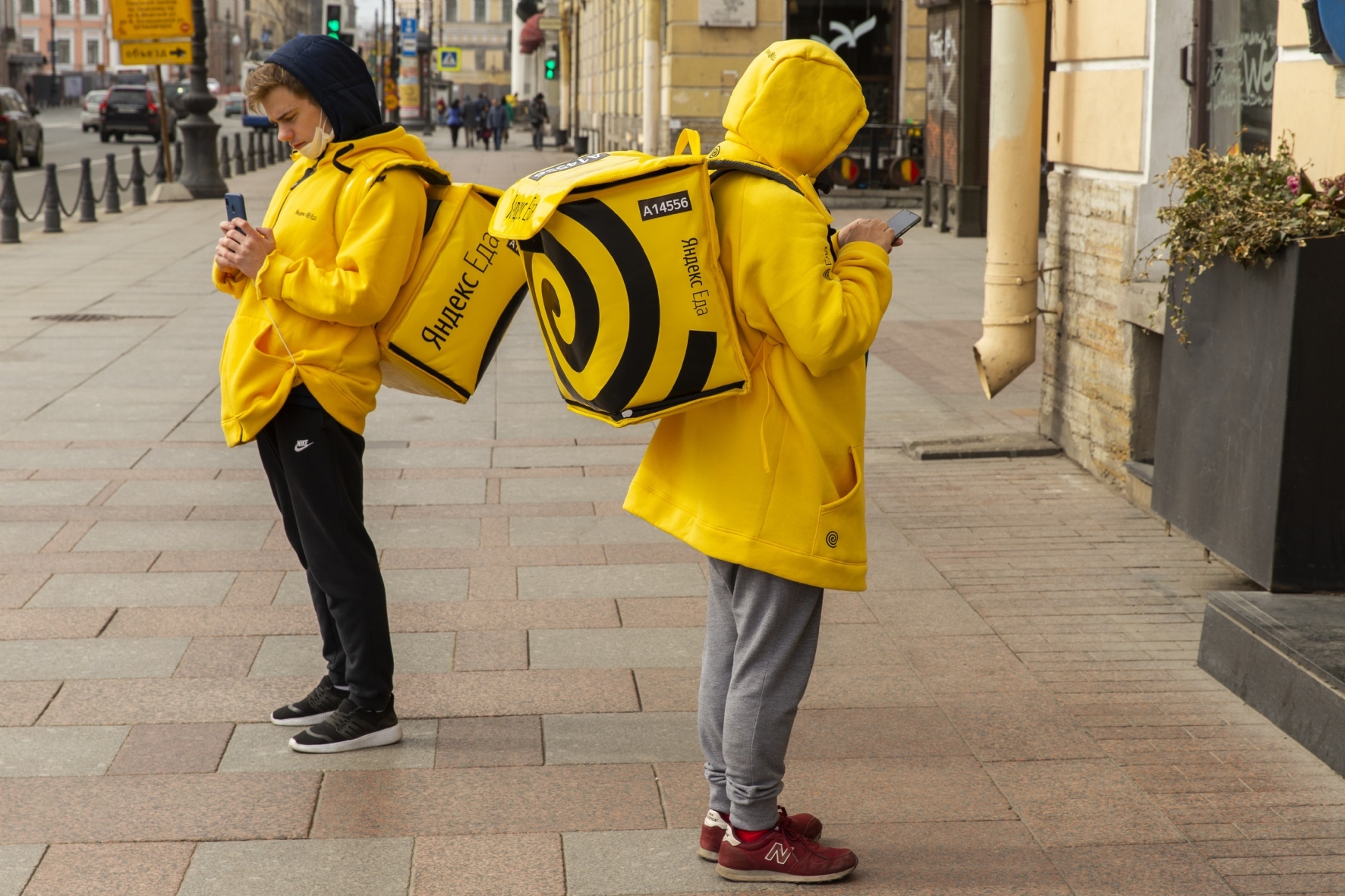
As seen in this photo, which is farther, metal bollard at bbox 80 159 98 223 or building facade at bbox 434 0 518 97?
building facade at bbox 434 0 518 97

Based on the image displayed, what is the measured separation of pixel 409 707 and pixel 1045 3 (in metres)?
4.85

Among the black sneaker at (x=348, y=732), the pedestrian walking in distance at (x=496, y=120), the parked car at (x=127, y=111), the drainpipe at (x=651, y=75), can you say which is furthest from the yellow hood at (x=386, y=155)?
the pedestrian walking in distance at (x=496, y=120)

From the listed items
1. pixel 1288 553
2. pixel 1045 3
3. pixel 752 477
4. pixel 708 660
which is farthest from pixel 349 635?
pixel 1045 3

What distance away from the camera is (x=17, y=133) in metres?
31.0

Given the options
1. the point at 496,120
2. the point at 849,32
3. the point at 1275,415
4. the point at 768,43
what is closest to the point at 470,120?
the point at 496,120

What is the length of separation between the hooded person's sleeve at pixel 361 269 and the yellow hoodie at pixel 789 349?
0.86 m

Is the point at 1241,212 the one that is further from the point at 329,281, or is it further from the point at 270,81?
the point at 270,81

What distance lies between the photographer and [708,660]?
3.27m

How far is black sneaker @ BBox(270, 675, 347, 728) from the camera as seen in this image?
4.08m

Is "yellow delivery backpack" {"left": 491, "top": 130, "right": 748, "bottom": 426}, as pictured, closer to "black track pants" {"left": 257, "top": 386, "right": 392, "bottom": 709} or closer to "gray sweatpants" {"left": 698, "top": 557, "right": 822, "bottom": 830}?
"gray sweatpants" {"left": 698, "top": 557, "right": 822, "bottom": 830}

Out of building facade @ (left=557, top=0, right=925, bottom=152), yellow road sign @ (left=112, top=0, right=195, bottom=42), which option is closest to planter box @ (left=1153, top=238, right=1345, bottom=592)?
building facade @ (left=557, top=0, right=925, bottom=152)

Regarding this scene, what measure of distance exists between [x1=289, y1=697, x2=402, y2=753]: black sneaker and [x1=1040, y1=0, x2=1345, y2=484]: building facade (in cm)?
313

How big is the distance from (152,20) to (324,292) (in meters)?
23.0

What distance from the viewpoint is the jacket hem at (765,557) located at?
3027 millimetres
